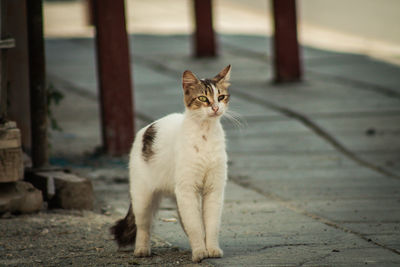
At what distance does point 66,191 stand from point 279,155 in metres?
3.16

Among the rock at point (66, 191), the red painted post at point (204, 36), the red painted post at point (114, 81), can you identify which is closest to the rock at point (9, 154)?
the rock at point (66, 191)

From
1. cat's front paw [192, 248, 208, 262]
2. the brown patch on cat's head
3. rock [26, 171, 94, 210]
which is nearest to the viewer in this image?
cat's front paw [192, 248, 208, 262]

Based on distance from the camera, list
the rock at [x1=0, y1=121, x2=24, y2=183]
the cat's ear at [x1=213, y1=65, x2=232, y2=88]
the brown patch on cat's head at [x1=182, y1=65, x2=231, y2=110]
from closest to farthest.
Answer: the brown patch on cat's head at [x1=182, y1=65, x2=231, y2=110], the cat's ear at [x1=213, y1=65, x2=232, y2=88], the rock at [x1=0, y1=121, x2=24, y2=183]

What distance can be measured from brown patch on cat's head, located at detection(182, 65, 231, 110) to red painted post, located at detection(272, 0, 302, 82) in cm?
757

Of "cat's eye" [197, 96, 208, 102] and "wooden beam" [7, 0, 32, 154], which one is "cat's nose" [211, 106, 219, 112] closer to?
"cat's eye" [197, 96, 208, 102]

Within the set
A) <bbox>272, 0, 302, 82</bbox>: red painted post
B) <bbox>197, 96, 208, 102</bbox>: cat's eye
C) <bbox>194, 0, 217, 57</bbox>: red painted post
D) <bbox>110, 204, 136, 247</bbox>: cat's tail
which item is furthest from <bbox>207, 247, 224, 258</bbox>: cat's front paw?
<bbox>194, 0, 217, 57</bbox>: red painted post

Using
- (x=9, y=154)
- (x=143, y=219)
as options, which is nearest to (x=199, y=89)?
(x=143, y=219)

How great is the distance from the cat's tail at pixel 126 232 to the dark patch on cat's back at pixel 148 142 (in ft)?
1.54

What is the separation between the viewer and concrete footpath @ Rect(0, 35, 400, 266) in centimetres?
553

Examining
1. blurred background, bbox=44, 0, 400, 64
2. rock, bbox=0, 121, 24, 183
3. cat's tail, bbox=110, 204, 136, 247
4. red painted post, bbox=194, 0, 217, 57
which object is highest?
blurred background, bbox=44, 0, 400, 64

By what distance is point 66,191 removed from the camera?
6785mm

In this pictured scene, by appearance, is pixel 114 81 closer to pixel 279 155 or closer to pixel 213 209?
pixel 279 155

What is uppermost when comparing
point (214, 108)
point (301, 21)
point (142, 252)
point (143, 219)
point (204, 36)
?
point (301, 21)

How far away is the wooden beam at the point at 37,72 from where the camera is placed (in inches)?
271
